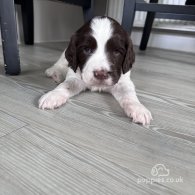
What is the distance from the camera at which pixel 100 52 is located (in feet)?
3.41

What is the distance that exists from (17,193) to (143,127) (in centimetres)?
49

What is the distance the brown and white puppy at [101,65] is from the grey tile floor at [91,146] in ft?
0.16

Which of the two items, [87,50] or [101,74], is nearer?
Result: [101,74]

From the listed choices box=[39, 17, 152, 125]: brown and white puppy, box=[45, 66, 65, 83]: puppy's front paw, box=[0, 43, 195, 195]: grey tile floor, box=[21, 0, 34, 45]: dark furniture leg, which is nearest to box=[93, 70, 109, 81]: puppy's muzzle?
box=[39, 17, 152, 125]: brown and white puppy

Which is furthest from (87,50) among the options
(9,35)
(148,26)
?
(148,26)

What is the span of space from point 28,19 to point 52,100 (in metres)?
1.93

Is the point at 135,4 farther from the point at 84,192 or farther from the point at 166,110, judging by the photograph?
the point at 84,192

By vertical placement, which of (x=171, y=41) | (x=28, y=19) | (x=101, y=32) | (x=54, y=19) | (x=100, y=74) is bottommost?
(x=171, y=41)

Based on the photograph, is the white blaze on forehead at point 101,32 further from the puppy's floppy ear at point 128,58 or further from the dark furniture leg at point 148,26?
the dark furniture leg at point 148,26

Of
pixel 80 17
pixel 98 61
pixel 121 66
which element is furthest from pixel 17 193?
pixel 80 17

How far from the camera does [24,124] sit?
0.81 m

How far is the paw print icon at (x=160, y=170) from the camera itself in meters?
0.60

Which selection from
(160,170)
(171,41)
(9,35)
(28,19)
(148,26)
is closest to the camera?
(160,170)

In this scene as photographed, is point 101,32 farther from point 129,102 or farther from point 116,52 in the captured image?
point 129,102
